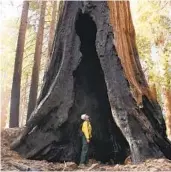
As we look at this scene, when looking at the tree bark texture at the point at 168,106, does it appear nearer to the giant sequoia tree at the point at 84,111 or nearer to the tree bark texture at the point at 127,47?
the tree bark texture at the point at 127,47

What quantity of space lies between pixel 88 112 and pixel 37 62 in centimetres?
698

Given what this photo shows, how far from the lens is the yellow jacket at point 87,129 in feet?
29.9

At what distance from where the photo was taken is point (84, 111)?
32.9 ft

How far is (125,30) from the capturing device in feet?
33.4

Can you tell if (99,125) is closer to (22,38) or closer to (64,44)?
(64,44)

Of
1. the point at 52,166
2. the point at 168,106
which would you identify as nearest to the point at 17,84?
the point at 52,166

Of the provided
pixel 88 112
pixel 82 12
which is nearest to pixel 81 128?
pixel 88 112

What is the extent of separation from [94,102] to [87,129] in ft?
4.28

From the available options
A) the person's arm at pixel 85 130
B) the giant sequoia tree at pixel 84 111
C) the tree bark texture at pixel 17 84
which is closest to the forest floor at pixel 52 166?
the giant sequoia tree at pixel 84 111

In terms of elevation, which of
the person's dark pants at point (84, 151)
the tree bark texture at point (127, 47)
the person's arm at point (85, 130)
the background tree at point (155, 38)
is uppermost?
the background tree at point (155, 38)

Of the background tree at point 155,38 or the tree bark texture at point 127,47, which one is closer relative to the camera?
the tree bark texture at point 127,47

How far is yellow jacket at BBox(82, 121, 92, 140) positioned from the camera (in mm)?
9117

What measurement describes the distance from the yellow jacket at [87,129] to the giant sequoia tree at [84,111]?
0.44 metres

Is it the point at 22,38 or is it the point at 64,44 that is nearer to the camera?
the point at 64,44
